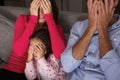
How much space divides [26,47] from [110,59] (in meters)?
0.53

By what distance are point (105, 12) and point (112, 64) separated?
0.87 feet

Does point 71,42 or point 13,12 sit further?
point 13,12

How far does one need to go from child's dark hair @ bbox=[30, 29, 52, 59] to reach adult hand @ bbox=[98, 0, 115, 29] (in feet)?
1.28

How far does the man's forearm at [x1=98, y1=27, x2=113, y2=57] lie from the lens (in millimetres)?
1336

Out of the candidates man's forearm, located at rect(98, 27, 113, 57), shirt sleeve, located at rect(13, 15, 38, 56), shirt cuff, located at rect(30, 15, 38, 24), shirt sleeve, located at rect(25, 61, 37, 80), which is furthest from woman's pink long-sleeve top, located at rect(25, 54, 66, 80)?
man's forearm, located at rect(98, 27, 113, 57)

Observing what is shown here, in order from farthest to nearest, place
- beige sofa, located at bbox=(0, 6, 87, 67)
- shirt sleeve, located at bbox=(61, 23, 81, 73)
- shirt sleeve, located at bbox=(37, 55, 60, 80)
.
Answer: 1. beige sofa, located at bbox=(0, 6, 87, 67)
2. shirt sleeve, located at bbox=(37, 55, 60, 80)
3. shirt sleeve, located at bbox=(61, 23, 81, 73)

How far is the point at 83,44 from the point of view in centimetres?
140

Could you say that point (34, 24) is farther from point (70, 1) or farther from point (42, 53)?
point (70, 1)

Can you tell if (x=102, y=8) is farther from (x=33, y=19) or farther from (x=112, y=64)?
(x=33, y=19)

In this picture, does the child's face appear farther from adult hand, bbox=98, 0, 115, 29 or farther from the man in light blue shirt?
adult hand, bbox=98, 0, 115, 29

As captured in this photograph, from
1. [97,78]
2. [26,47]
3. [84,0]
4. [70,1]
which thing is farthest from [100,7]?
[70,1]

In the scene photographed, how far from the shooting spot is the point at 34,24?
1.59 m

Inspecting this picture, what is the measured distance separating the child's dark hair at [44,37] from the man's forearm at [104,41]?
1.25ft

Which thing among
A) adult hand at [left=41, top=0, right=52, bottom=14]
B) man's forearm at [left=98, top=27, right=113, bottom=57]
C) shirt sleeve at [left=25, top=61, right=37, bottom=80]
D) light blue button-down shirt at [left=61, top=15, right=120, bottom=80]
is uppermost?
adult hand at [left=41, top=0, right=52, bottom=14]
